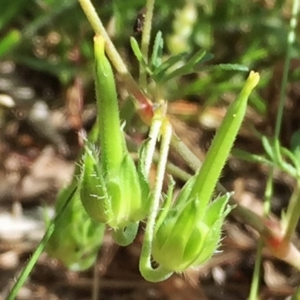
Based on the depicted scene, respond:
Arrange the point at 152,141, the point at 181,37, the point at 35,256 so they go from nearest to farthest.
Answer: the point at 152,141 < the point at 35,256 < the point at 181,37

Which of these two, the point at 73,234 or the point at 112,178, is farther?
the point at 73,234

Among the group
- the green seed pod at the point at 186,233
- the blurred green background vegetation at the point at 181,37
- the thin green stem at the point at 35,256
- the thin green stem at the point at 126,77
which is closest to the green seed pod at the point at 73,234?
the thin green stem at the point at 35,256

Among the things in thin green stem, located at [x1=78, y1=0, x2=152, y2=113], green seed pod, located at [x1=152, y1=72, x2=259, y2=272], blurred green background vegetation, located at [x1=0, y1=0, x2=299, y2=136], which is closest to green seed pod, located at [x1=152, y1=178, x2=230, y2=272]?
green seed pod, located at [x1=152, y1=72, x2=259, y2=272]

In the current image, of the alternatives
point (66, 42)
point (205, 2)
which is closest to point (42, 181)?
point (66, 42)

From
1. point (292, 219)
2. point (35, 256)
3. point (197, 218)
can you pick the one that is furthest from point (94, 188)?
point (292, 219)

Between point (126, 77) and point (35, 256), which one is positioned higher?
point (126, 77)

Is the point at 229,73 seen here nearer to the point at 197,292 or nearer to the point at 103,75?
the point at 197,292

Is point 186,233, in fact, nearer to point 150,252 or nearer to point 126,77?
point 150,252

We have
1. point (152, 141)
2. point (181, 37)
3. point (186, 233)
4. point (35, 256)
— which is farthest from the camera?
point (181, 37)

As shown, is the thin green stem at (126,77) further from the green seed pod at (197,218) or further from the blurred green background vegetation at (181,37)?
the blurred green background vegetation at (181,37)
